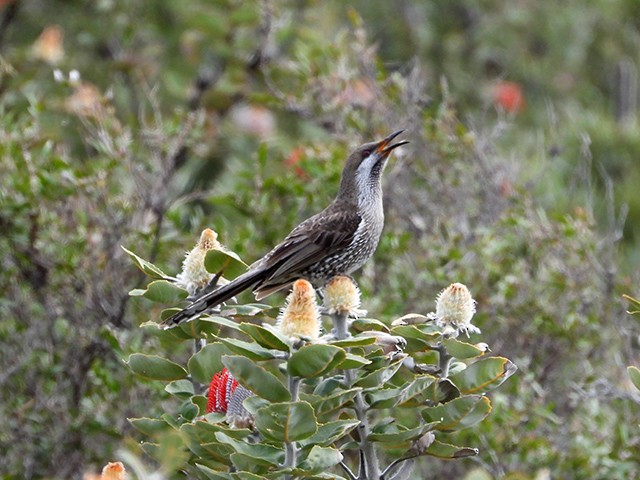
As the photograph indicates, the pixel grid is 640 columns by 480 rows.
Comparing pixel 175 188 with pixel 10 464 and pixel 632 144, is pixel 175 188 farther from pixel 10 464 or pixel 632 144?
pixel 632 144

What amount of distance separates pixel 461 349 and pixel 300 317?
0.45 meters

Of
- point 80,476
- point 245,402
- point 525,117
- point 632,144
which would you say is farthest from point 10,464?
point 525,117

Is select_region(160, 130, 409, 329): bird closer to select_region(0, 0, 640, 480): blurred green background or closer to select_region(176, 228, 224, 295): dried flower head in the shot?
select_region(0, 0, 640, 480): blurred green background

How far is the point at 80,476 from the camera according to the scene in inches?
208

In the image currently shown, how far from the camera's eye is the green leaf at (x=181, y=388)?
3301 millimetres

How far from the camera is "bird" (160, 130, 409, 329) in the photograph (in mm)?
4391

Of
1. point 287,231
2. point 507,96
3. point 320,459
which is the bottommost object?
point 507,96

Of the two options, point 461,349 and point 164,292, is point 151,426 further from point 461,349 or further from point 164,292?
point 461,349

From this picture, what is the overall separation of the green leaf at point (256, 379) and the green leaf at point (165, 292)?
54cm

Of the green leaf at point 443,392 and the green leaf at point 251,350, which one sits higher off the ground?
the green leaf at point 251,350

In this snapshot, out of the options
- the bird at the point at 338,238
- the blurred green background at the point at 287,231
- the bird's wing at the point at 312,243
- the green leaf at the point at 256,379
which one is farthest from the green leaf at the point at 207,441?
the blurred green background at the point at 287,231

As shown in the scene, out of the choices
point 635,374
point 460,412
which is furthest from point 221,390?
point 635,374

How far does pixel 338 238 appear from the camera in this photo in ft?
15.4

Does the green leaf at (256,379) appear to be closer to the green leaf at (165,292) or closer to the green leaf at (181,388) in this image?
the green leaf at (165,292)
